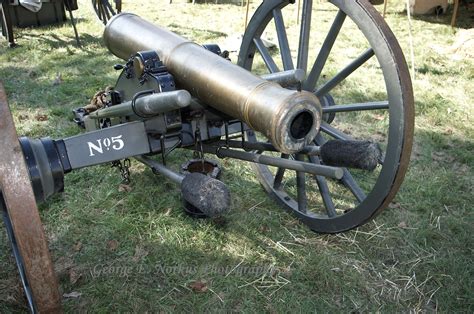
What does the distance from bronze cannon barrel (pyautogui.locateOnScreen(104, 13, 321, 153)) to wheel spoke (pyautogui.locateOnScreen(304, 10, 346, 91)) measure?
631mm

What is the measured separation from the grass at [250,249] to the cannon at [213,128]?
9.3 inches

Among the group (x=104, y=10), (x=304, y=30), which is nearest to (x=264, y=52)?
(x=304, y=30)

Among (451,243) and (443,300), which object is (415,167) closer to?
(451,243)

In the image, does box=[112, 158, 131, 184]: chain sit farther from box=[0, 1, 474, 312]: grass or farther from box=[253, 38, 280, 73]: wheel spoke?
box=[253, 38, 280, 73]: wheel spoke

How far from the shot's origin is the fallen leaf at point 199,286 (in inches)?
103

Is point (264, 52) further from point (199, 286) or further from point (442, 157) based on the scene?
point (442, 157)

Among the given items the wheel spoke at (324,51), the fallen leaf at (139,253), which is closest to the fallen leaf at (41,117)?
Answer: the fallen leaf at (139,253)

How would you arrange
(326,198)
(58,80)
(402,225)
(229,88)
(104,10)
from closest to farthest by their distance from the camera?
(229,88) < (326,198) < (402,225) < (58,80) < (104,10)

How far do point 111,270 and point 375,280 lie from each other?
1518 millimetres

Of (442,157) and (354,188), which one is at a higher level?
(354,188)

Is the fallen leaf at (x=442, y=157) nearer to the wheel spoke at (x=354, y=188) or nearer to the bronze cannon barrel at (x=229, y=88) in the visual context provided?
the wheel spoke at (x=354, y=188)

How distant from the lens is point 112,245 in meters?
2.95

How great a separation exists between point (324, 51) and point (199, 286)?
4.93 ft

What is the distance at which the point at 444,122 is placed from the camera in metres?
4.71
